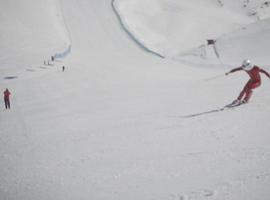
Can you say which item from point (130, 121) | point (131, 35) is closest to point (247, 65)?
point (130, 121)

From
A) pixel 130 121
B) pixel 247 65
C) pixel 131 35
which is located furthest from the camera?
pixel 131 35

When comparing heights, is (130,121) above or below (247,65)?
below

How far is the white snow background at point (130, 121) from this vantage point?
429 cm

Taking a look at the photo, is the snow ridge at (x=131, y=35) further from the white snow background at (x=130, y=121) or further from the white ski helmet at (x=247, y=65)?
the white ski helmet at (x=247, y=65)

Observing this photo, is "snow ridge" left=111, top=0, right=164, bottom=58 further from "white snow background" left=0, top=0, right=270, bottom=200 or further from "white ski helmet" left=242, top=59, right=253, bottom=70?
"white ski helmet" left=242, top=59, right=253, bottom=70

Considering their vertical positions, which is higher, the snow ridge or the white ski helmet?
the white ski helmet

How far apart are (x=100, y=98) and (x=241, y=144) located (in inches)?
416

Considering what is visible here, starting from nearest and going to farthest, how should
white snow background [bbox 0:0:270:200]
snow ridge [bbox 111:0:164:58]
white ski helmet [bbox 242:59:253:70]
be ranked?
white snow background [bbox 0:0:270:200], white ski helmet [bbox 242:59:253:70], snow ridge [bbox 111:0:164:58]

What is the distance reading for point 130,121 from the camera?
29.1ft

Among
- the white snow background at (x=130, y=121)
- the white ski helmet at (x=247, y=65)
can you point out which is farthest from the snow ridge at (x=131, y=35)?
the white ski helmet at (x=247, y=65)

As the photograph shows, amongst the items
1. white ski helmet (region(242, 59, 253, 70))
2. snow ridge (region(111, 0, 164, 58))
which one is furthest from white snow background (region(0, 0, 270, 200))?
white ski helmet (region(242, 59, 253, 70))

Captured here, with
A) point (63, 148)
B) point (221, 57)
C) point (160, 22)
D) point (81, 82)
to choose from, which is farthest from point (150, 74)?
point (160, 22)

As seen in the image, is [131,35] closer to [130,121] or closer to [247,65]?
[247,65]

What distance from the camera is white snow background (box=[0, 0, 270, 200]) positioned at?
4.29 metres
